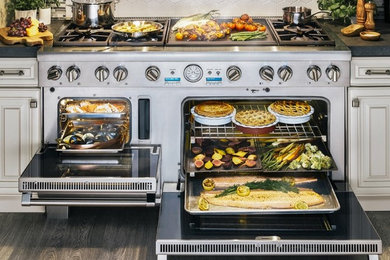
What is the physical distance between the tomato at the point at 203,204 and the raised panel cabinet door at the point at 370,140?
104 centimetres

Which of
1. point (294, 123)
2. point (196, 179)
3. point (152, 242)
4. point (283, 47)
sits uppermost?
point (283, 47)

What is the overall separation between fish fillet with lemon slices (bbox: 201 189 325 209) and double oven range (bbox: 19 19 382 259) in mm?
62

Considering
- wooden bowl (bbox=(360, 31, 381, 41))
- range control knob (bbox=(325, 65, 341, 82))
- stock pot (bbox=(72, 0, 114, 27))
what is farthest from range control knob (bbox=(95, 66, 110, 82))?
wooden bowl (bbox=(360, 31, 381, 41))

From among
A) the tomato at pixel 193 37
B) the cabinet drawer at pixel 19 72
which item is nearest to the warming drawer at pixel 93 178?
the cabinet drawer at pixel 19 72

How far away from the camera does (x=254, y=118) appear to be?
4656 mm

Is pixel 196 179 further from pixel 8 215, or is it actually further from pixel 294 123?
pixel 8 215

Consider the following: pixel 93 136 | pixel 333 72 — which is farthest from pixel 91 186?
pixel 333 72

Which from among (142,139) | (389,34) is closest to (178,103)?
(142,139)

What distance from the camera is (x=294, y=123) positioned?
15.3 ft

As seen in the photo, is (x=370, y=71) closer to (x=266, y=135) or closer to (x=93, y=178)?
(x=266, y=135)

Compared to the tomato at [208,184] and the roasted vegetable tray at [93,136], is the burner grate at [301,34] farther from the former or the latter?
the roasted vegetable tray at [93,136]

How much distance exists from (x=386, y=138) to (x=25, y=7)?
2389 millimetres

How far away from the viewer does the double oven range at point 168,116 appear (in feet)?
13.7

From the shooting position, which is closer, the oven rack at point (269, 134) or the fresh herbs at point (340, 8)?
the oven rack at point (269, 134)
